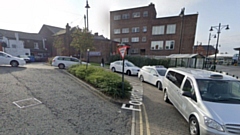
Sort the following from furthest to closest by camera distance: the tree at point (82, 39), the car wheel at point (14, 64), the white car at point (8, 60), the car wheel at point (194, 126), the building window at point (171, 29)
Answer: the building window at point (171, 29)
the tree at point (82, 39)
the car wheel at point (14, 64)
the white car at point (8, 60)
the car wheel at point (194, 126)

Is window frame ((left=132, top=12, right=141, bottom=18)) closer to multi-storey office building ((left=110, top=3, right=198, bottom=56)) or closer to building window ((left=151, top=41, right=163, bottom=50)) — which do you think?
multi-storey office building ((left=110, top=3, right=198, bottom=56))

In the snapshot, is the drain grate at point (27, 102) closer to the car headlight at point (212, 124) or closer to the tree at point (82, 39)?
the car headlight at point (212, 124)

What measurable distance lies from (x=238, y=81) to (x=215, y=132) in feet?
7.62

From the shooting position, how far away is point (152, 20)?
33.3 meters

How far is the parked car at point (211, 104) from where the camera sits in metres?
2.78

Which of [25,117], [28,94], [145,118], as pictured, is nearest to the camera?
[25,117]

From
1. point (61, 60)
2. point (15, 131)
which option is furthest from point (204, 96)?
point (61, 60)

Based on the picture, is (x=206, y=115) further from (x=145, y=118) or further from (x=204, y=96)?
(x=145, y=118)

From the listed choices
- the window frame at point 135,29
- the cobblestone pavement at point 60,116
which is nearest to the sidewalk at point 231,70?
the cobblestone pavement at point 60,116

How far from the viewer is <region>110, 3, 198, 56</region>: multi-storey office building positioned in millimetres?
30141

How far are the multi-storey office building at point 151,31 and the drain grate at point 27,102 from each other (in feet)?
96.0

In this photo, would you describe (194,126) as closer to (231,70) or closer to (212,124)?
(212,124)

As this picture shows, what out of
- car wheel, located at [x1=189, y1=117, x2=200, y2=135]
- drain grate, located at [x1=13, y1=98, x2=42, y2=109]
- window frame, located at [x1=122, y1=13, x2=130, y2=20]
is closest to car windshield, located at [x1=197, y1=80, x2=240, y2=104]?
car wheel, located at [x1=189, y1=117, x2=200, y2=135]

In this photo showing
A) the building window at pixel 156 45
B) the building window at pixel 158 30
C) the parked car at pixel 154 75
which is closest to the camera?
the parked car at pixel 154 75
